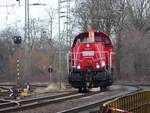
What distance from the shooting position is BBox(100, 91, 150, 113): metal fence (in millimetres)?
11844

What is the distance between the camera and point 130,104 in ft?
47.4

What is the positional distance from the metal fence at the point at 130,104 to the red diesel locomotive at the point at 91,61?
4.99 metres

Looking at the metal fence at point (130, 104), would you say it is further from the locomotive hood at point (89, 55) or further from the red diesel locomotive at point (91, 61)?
the locomotive hood at point (89, 55)

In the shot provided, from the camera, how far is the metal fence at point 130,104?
11.8 metres

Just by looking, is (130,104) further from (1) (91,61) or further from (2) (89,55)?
(2) (89,55)

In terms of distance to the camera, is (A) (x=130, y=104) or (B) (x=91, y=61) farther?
(B) (x=91, y=61)

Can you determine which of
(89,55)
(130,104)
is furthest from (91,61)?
(130,104)

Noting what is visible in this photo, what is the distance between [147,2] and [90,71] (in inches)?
1886

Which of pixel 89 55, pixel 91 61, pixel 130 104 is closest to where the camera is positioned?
pixel 130 104

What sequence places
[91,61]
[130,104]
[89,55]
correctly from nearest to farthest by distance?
1. [130,104]
2. [91,61]
3. [89,55]

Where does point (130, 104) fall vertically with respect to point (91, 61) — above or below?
below

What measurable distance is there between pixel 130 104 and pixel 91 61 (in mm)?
7633

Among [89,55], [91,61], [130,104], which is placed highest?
[89,55]

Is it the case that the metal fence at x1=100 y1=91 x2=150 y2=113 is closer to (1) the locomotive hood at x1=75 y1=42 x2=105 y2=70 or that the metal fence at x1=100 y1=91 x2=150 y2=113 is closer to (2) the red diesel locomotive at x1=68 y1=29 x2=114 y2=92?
(2) the red diesel locomotive at x1=68 y1=29 x2=114 y2=92
